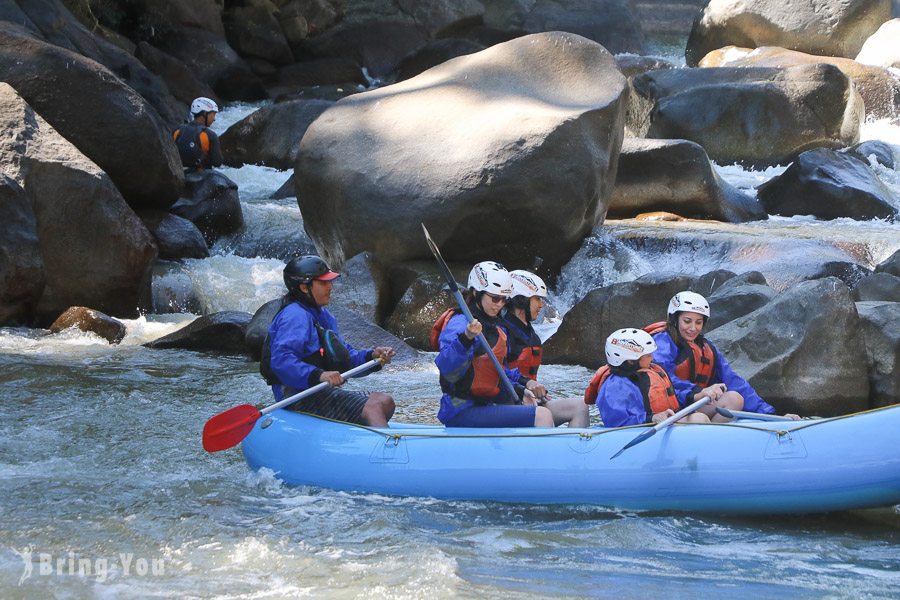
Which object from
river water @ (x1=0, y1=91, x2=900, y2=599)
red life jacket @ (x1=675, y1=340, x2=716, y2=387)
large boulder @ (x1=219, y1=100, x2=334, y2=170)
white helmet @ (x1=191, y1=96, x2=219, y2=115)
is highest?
large boulder @ (x1=219, y1=100, x2=334, y2=170)

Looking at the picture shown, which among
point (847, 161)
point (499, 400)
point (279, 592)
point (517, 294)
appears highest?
point (847, 161)

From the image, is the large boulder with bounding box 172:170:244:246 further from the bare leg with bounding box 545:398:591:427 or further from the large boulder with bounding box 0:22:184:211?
the bare leg with bounding box 545:398:591:427

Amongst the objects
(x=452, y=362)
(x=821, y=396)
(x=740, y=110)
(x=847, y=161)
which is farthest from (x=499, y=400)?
(x=740, y=110)

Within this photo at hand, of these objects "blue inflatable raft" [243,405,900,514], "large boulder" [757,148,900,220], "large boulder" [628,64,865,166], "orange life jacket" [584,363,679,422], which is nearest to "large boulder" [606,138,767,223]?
"large boulder" [757,148,900,220]

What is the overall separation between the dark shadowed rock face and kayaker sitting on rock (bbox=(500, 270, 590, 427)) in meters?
4.59

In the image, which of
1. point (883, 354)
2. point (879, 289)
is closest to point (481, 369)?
point (883, 354)

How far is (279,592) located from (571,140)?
20.9 feet

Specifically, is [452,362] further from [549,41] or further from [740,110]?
[740,110]

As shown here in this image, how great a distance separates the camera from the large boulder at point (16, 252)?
26.1 feet

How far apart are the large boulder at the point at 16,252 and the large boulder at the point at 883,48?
14459 millimetres

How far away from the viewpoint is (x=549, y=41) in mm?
10414

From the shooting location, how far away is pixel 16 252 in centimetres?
800

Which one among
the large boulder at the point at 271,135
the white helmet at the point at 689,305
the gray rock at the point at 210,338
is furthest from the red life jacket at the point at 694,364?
the large boulder at the point at 271,135

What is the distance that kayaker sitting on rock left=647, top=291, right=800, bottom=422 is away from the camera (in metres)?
5.21
